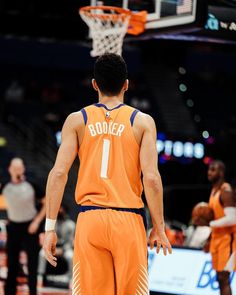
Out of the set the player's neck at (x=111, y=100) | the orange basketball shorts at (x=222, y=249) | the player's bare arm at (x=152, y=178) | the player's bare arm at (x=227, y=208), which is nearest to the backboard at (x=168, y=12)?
the player's bare arm at (x=227, y=208)

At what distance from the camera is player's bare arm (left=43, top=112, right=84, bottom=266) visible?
5.09 metres

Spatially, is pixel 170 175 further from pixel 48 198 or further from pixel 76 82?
pixel 48 198

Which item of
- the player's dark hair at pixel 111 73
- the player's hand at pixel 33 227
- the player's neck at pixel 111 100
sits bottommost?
the player's hand at pixel 33 227

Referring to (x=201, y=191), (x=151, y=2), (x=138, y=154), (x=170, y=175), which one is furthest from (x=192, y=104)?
(x=138, y=154)

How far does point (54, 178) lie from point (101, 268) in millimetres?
622

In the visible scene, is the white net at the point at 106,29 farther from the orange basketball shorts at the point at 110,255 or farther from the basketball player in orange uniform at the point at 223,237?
the orange basketball shorts at the point at 110,255

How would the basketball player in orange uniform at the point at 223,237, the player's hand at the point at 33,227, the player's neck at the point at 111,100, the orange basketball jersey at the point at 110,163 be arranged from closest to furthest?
the orange basketball jersey at the point at 110,163, the player's neck at the point at 111,100, the basketball player in orange uniform at the point at 223,237, the player's hand at the point at 33,227

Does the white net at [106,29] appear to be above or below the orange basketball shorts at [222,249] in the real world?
above

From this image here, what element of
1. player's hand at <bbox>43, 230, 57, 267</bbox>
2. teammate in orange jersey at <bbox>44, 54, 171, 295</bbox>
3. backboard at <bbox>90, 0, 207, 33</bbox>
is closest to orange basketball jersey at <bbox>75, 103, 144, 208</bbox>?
teammate in orange jersey at <bbox>44, 54, 171, 295</bbox>

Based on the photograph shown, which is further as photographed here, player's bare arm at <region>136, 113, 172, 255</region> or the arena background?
the arena background

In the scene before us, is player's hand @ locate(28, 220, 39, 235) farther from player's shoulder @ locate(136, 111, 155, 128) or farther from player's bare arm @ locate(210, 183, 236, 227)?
player's shoulder @ locate(136, 111, 155, 128)

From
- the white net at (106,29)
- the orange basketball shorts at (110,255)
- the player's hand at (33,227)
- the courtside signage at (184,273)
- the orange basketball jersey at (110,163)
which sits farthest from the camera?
the courtside signage at (184,273)

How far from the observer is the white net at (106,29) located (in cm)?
922

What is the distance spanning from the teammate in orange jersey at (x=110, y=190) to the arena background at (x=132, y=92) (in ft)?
57.4
